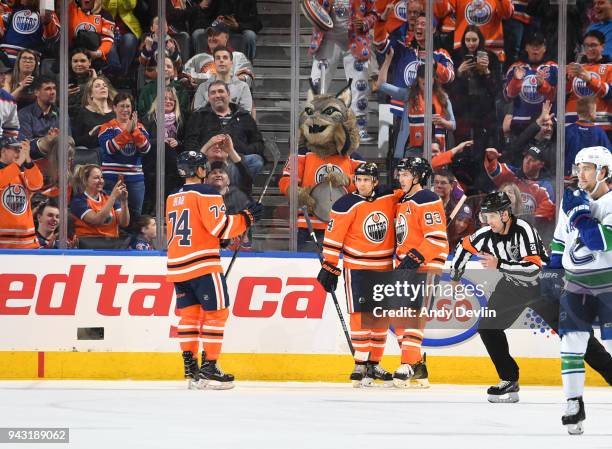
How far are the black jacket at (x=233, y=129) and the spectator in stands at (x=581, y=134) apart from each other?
2.00 m

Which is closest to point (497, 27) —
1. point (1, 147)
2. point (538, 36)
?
point (538, 36)

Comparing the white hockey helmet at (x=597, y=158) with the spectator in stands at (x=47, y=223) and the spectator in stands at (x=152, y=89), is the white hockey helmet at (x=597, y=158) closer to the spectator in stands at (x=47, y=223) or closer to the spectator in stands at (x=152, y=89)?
the spectator in stands at (x=152, y=89)

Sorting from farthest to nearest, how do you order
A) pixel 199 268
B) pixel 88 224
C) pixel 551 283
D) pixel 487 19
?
pixel 487 19 → pixel 88 224 → pixel 199 268 → pixel 551 283

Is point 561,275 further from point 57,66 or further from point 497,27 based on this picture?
point 57,66

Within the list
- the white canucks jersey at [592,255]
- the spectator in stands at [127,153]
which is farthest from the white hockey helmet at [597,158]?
the spectator in stands at [127,153]

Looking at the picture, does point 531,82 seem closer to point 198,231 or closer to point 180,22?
point 180,22

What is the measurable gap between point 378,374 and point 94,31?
2873mm

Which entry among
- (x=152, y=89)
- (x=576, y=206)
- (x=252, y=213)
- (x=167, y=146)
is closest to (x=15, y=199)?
(x=167, y=146)

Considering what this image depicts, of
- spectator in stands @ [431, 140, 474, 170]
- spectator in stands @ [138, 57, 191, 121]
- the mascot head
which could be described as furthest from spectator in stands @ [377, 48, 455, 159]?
spectator in stands @ [138, 57, 191, 121]

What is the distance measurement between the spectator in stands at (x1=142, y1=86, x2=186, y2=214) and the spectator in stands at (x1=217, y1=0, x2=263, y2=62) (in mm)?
570

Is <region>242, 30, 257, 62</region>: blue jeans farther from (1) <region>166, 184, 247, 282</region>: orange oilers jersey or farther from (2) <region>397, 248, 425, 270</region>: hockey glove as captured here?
(2) <region>397, 248, 425, 270</region>: hockey glove

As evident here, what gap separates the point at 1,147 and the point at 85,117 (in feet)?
1.85

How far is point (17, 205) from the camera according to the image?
7969 mm

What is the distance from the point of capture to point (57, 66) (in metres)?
8.05
